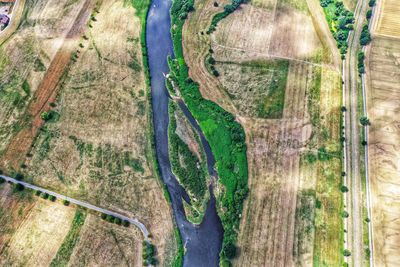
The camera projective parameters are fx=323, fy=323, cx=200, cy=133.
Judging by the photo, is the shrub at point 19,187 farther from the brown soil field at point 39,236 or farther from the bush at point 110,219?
the bush at point 110,219

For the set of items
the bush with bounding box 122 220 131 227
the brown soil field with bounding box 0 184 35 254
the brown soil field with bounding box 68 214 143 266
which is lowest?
the brown soil field with bounding box 68 214 143 266

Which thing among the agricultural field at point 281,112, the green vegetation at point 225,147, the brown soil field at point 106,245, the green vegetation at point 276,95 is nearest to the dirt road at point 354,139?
the agricultural field at point 281,112

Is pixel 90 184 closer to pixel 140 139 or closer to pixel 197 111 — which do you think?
pixel 140 139

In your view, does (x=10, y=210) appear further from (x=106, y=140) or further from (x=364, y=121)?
(x=364, y=121)

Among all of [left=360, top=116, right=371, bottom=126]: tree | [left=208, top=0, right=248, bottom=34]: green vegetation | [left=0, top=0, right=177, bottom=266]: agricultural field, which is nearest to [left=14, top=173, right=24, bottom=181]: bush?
[left=0, top=0, right=177, bottom=266]: agricultural field

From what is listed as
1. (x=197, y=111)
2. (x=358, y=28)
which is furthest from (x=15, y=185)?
(x=358, y=28)

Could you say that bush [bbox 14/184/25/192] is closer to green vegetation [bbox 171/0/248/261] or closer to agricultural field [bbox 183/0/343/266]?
green vegetation [bbox 171/0/248/261]
